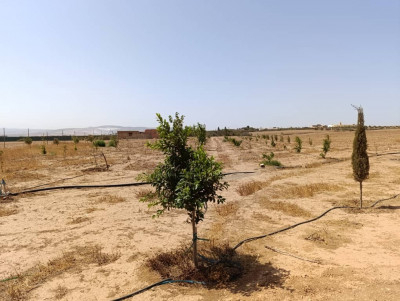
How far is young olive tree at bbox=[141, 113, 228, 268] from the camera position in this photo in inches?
232

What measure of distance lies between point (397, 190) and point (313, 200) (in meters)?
5.26

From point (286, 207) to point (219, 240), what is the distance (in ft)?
15.3

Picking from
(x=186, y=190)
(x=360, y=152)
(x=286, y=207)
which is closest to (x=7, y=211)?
(x=186, y=190)

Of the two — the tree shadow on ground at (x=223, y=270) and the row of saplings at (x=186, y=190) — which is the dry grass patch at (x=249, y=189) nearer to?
the tree shadow on ground at (x=223, y=270)

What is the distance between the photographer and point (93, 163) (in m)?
25.7

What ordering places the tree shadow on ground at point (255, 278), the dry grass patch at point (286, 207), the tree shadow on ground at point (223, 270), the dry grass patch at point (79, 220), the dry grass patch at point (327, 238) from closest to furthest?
the tree shadow on ground at point (255, 278), the tree shadow on ground at point (223, 270), the dry grass patch at point (327, 238), the dry grass patch at point (79, 220), the dry grass patch at point (286, 207)

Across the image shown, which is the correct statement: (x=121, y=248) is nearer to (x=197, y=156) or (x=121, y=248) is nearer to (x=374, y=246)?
(x=197, y=156)

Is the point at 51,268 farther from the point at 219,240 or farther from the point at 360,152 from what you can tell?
the point at 360,152

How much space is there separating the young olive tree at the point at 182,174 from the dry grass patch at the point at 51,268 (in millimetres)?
2668

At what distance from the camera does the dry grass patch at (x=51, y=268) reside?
582cm

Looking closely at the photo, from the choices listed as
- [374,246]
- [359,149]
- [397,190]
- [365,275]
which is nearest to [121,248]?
[365,275]

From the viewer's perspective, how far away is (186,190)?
222 inches

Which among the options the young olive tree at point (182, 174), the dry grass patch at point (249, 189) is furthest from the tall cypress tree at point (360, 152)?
the young olive tree at point (182, 174)

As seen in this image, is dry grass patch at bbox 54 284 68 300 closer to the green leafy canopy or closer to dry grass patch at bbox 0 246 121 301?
dry grass patch at bbox 0 246 121 301
